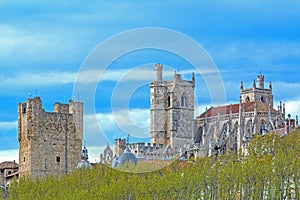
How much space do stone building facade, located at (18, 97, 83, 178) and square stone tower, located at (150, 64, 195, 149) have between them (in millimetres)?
58734

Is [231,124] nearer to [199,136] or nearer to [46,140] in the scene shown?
[199,136]

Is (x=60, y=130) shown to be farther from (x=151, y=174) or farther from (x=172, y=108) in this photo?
(x=172, y=108)

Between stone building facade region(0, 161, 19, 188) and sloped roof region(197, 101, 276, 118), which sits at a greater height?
sloped roof region(197, 101, 276, 118)

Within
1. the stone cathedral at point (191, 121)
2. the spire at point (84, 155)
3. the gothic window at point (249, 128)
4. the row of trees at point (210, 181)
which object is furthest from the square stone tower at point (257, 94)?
the row of trees at point (210, 181)

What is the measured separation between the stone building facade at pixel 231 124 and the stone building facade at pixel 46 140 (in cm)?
3156

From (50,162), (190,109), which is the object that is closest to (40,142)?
(50,162)

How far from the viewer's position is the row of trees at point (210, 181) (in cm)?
8725

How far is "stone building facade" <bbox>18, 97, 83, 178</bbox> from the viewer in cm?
11650

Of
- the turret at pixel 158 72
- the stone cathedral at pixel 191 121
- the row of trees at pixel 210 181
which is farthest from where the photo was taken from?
the turret at pixel 158 72

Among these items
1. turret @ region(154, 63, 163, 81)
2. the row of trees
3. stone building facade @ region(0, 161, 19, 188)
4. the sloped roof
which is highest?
turret @ region(154, 63, 163, 81)

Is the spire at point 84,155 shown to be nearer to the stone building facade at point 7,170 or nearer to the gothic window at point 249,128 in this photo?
the stone building facade at point 7,170

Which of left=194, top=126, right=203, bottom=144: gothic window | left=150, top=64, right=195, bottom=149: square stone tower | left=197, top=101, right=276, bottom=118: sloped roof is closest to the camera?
left=197, top=101, right=276, bottom=118: sloped roof

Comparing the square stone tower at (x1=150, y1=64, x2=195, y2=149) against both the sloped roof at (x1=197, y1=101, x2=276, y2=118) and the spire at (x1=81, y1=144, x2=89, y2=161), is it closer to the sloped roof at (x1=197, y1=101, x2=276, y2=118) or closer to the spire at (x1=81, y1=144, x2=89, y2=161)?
the sloped roof at (x1=197, y1=101, x2=276, y2=118)

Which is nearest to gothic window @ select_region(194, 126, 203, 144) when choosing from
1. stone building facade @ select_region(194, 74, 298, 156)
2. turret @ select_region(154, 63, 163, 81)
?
stone building facade @ select_region(194, 74, 298, 156)
